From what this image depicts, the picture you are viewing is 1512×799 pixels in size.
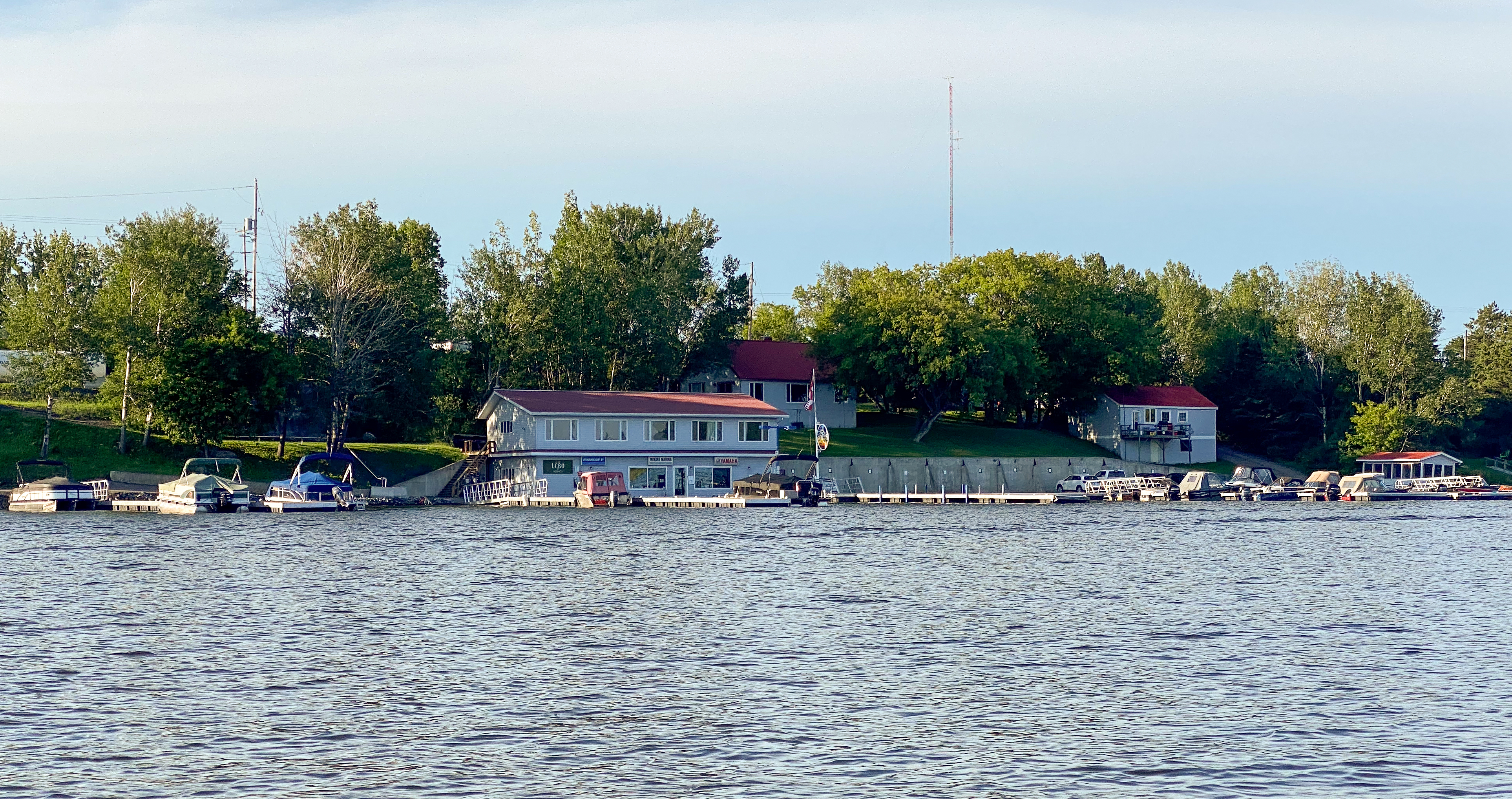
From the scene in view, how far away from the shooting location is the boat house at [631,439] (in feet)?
277

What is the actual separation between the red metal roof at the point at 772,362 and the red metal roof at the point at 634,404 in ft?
61.4

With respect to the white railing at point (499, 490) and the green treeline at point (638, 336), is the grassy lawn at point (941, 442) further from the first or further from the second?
the white railing at point (499, 490)

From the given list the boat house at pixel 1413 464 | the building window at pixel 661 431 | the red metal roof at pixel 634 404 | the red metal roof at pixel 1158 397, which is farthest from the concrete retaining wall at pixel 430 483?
the boat house at pixel 1413 464

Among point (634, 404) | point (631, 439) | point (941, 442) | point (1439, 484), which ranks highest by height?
point (634, 404)

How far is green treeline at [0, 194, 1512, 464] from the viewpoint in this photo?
83188 millimetres

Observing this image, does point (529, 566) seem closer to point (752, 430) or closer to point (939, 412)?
point (752, 430)

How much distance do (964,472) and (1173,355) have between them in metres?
41.4

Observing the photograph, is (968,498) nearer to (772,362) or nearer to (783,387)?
(783,387)

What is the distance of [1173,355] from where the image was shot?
13288 cm

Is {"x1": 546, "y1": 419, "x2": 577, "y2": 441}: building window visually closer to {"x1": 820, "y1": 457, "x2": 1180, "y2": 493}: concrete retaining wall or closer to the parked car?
{"x1": 820, "y1": 457, "x2": 1180, "y2": 493}: concrete retaining wall

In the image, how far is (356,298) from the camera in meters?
88.8

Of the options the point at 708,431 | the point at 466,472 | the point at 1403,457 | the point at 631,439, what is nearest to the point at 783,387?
the point at 708,431

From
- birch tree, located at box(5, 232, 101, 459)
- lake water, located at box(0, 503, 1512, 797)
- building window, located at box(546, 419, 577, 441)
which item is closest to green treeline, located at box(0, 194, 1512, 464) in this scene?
birch tree, located at box(5, 232, 101, 459)

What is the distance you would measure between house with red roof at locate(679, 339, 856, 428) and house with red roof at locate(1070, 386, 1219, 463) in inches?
818
